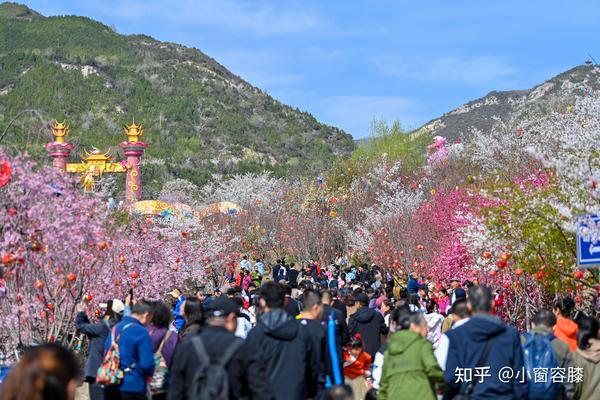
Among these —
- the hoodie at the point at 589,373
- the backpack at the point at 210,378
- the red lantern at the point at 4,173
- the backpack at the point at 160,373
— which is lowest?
the hoodie at the point at 589,373

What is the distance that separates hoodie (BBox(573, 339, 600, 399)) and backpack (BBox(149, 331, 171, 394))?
378 centimetres

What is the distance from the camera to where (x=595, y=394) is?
27.0 feet

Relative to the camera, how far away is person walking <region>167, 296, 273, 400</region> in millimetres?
5961

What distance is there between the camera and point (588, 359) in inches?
325

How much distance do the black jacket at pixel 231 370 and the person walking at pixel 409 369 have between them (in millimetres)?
1282

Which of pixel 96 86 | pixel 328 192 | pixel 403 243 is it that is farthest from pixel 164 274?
pixel 96 86

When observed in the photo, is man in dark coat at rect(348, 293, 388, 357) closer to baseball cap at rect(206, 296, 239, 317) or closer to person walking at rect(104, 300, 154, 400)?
baseball cap at rect(206, 296, 239, 317)

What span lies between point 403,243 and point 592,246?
22013 mm

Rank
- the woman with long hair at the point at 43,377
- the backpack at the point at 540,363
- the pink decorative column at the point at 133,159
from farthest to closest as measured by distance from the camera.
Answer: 1. the pink decorative column at the point at 133,159
2. the backpack at the point at 540,363
3. the woman with long hair at the point at 43,377

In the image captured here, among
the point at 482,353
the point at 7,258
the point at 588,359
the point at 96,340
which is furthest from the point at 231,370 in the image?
the point at 7,258

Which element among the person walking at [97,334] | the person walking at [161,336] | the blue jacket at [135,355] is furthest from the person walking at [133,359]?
the person walking at [97,334]

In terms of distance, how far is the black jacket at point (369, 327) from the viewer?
10781mm

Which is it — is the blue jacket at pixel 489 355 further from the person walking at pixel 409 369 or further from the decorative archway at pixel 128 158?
the decorative archway at pixel 128 158

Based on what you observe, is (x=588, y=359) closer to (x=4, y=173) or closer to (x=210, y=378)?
(x=210, y=378)
